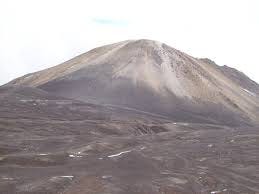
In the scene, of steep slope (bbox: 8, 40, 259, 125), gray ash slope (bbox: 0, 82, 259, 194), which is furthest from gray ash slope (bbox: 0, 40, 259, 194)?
steep slope (bbox: 8, 40, 259, 125)

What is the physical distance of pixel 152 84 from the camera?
11156 cm

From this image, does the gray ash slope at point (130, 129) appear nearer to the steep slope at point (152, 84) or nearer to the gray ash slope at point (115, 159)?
the gray ash slope at point (115, 159)

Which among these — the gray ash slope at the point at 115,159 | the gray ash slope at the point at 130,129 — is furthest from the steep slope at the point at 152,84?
the gray ash slope at the point at 115,159

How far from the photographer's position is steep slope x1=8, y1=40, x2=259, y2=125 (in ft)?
344

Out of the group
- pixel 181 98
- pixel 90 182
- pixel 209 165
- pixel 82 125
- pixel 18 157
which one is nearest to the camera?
pixel 90 182

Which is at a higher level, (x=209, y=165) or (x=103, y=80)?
(x=103, y=80)

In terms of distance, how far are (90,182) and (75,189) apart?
2125 mm

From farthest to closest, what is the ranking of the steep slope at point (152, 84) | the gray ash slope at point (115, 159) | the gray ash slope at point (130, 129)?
the steep slope at point (152, 84)
the gray ash slope at point (130, 129)
the gray ash slope at point (115, 159)

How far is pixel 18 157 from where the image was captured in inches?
1529

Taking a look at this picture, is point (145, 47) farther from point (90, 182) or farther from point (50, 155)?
point (90, 182)

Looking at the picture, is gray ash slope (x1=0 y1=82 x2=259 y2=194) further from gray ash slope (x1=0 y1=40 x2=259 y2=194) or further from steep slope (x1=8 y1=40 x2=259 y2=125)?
steep slope (x1=8 y1=40 x2=259 y2=125)

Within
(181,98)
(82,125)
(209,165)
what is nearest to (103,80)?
(181,98)

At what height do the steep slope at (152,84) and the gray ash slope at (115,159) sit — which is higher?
the steep slope at (152,84)

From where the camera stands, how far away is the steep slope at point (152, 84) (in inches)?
4129
